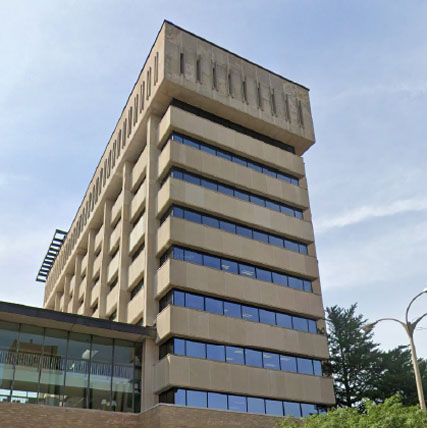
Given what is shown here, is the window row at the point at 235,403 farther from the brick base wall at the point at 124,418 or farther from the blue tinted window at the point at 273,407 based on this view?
the brick base wall at the point at 124,418

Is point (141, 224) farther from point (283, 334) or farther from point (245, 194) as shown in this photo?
point (283, 334)

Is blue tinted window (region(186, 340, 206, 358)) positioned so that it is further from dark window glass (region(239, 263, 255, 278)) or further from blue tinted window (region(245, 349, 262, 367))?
dark window glass (region(239, 263, 255, 278))

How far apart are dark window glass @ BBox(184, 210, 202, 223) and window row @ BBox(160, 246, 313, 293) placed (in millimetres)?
2311

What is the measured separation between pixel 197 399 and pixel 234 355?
3892 mm

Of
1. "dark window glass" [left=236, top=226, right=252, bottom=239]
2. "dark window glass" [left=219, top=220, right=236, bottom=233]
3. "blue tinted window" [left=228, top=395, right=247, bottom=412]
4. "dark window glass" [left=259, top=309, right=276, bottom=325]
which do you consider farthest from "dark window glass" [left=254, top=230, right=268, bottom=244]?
"blue tinted window" [left=228, top=395, right=247, bottom=412]

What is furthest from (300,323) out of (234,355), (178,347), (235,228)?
(178,347)

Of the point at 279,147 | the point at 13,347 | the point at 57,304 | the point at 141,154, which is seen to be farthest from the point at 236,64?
the point at 57,304

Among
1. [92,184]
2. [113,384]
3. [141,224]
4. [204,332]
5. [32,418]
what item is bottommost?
[32,418]

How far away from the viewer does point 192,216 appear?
3678 cm

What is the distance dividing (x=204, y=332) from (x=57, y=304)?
3993 cm

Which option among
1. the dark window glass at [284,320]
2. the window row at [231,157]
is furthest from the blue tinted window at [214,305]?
the window row at [231,157]

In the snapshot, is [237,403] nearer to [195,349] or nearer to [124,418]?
[195,349]

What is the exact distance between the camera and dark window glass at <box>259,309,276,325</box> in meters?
36.0

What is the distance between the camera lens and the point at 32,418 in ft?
91.9
